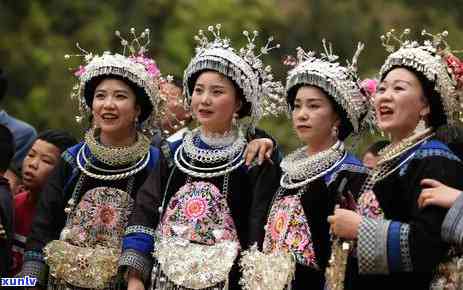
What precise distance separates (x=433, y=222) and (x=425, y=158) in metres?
0.34

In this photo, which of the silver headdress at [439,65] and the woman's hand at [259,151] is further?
the woman's hand at [259,151]

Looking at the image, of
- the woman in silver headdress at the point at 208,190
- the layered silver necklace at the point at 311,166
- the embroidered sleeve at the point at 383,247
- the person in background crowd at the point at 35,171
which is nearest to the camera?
the embroidered sleeve at the point at 383,247

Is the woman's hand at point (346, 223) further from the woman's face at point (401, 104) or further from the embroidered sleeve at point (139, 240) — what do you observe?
the embroidered sleeve at point (139, 240)

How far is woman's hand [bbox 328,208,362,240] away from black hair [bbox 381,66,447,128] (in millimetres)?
617

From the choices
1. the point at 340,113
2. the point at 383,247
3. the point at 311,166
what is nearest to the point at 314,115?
the point at 340,113

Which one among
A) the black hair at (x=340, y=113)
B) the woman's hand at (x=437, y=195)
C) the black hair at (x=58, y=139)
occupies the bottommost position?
the woman's hand at (x=437, y=195)

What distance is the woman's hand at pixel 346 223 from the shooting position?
5602 millimetres

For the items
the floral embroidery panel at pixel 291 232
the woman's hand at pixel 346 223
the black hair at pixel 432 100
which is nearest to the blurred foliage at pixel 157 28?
the floral embroidery panel at pixel 291 232

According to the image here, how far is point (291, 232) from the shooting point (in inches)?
237

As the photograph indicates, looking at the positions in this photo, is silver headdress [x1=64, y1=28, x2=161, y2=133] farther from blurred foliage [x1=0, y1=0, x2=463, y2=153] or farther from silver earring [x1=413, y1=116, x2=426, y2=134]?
blurred foliage [x1=0, y1=0, x2=463, y2=153]

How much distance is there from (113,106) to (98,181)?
43 centimetres

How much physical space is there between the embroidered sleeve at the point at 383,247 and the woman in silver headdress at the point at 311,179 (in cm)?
35

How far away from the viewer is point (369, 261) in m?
5.51

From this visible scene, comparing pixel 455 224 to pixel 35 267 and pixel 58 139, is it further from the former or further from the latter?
pixel 58 139
